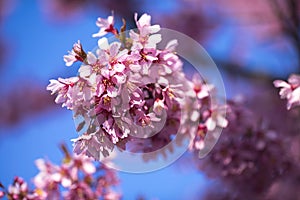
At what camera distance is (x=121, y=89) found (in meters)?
1.14

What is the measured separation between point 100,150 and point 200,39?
288 centimetres

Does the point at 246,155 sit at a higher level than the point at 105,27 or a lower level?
lower

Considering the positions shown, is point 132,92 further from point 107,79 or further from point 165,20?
point 165,20

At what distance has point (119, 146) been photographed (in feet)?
3.95

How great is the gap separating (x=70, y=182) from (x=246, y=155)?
0.61 meters

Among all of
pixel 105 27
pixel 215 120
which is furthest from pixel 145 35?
pixel 215 120

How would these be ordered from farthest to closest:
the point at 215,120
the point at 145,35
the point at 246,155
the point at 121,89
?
the point at 246,155, the point at 215,120, the point at 145,35, the point at 121,89

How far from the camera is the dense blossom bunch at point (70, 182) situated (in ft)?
4.96

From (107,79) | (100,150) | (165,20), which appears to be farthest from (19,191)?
(165,20)

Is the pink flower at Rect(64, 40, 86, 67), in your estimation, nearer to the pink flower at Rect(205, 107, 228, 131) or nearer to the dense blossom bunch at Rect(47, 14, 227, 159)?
the dense blossom bunch at Rect(47, 14, 227, 159)

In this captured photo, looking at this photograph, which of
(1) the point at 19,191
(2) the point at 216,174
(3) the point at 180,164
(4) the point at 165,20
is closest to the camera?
(1) the point at 19,191

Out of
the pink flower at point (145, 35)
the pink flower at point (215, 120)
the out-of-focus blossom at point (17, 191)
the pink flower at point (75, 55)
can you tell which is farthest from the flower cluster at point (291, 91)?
the out-of-focus blossom at point (17, 191)

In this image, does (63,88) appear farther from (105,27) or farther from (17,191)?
Answer: (17,191)

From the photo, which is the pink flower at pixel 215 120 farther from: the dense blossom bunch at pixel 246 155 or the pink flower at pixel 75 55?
the pink flower at pixel 75 55
